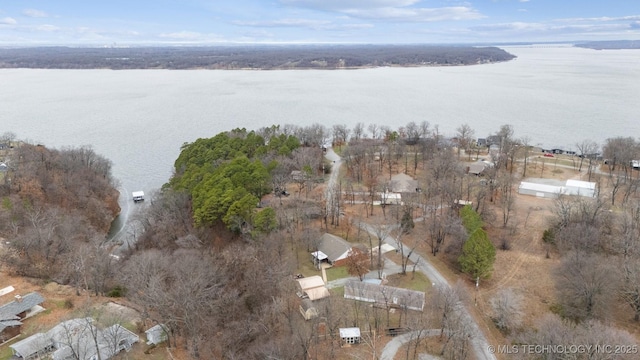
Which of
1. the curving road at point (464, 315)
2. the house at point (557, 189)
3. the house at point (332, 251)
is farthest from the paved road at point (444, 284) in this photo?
the house at point (557, 189)

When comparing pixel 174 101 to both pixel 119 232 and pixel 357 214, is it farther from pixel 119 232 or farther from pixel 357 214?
pixel 357 214

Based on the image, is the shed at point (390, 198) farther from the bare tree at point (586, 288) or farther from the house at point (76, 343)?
the house at point (76, 343)

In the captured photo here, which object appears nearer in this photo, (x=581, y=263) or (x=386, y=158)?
(x=581, y=263)

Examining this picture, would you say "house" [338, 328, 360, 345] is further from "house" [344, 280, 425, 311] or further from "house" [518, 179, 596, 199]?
"house" [518, 179, 596, 199]

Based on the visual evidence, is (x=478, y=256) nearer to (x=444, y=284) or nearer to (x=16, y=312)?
(x=444, y=284)

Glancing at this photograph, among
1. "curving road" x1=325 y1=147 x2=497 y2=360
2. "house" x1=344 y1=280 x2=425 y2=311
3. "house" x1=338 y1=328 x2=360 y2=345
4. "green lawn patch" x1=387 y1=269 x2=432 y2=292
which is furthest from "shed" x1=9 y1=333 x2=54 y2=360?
"green lawn patch" x1=387 y1=269 x2=432 y2=292

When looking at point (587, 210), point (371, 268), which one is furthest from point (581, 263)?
point (371, 268)
